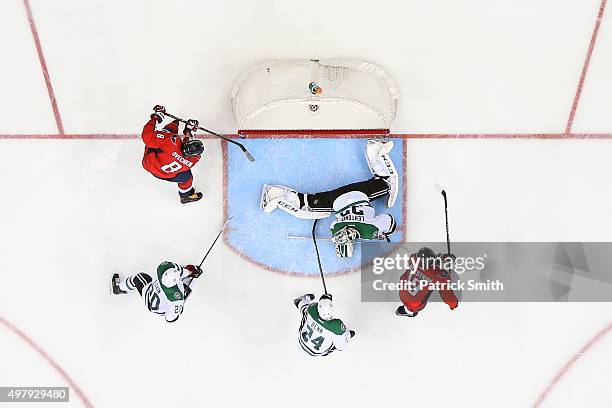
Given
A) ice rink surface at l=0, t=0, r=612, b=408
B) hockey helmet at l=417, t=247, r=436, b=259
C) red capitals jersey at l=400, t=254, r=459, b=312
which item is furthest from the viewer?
ice rink surface at l=0, t=0, r=612, b=408

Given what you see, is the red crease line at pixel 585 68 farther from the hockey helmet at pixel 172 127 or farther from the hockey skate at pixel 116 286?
the hockey skate at pixel 116 286

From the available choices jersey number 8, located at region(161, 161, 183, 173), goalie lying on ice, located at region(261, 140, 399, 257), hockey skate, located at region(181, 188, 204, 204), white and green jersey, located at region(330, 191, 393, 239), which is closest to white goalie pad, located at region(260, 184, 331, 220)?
goalie lying on ice, located at region(261, 140, 399, 257)

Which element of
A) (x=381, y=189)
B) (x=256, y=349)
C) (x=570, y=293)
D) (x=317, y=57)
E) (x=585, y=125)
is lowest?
(x=256, y=349)

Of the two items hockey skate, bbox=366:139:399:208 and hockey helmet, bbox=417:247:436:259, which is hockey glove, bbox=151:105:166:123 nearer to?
hockey skate, bbox=366:139:399:208

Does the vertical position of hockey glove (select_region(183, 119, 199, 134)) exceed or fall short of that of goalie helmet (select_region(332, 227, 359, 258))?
it exceeds it

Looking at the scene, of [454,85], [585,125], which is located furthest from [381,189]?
[585,125]

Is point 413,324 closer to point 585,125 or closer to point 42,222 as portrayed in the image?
point 585,125

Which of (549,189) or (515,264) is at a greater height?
(549,189)

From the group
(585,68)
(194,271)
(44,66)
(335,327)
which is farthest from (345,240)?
(44,66)
